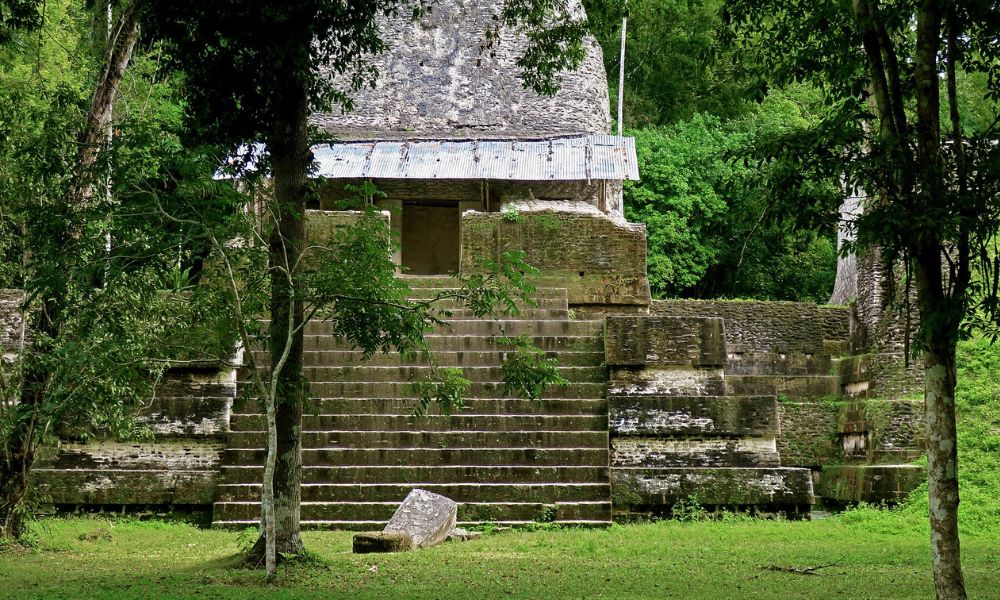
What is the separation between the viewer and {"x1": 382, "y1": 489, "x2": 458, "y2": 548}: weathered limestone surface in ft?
29.5

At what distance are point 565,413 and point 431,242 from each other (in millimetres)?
9322

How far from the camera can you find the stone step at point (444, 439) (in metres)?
11.0

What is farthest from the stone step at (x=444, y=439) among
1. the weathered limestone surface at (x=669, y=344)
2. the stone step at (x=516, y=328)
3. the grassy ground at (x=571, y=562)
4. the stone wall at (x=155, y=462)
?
the stone step at (x=516, y=328)

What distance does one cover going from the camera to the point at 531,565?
8.01m

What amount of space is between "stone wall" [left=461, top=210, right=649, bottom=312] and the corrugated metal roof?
1566 mm

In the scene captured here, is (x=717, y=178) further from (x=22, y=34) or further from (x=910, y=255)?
(x=910, y=255)

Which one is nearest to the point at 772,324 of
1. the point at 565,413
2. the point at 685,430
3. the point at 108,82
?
the point at 685,430

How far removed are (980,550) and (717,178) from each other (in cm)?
1478

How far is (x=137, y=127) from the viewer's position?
6953 millimetres

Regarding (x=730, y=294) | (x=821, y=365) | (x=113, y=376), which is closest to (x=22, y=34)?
(x=113, y=376)

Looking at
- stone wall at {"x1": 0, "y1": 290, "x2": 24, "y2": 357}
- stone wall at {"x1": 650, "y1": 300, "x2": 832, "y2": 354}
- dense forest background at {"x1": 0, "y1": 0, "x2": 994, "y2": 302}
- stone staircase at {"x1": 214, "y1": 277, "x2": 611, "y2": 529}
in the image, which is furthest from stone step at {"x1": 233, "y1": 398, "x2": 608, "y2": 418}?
stone wall at {"x1": 650, "y1": 300, "x2": 832, "y2": 354}

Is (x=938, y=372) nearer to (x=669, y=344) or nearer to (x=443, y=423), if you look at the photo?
(x=669, y=344)

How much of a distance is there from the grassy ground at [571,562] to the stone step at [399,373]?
6.85 ft

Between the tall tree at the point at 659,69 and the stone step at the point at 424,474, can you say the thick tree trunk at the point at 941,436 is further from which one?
the tall tree at the point at 659,69
